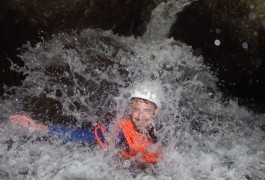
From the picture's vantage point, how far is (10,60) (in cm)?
618

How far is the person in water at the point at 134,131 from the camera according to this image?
4.24 metres

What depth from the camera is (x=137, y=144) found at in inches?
170

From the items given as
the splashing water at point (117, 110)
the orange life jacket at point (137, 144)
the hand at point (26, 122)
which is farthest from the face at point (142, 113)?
the hand at point (26, 122)

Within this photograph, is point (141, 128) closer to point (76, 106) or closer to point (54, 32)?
point (76, 106)

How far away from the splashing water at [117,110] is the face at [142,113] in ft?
1.16

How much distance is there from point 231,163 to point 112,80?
105 inches

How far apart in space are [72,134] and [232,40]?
140 inches

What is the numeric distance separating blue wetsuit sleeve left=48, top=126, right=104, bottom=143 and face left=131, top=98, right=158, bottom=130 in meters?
0.49

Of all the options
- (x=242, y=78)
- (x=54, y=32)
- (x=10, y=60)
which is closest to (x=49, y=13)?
(x=54, y=32)

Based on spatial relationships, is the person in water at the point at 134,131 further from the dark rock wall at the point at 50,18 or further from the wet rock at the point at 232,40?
the wet rock at the point at 232,40

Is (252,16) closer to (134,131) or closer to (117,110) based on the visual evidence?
(117,110)

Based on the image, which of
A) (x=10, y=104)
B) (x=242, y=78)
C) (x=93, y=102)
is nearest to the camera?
(x=10, y=104)

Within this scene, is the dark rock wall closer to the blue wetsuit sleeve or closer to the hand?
the hand

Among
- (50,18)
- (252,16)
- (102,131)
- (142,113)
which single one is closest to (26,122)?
(102,131)
